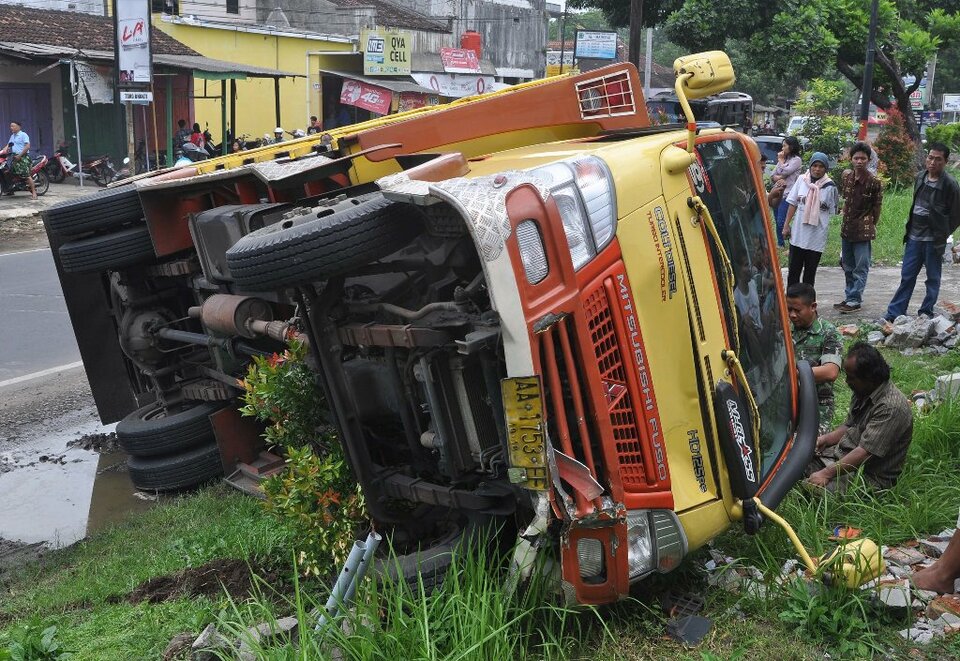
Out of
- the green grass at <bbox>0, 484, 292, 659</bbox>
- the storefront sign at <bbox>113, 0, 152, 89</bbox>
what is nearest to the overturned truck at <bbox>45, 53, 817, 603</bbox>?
the green grass at <bbox>0, 484, 292, 659</bbox>

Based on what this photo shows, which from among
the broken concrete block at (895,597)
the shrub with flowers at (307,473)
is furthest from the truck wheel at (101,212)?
the broken concrete block at (895,597)

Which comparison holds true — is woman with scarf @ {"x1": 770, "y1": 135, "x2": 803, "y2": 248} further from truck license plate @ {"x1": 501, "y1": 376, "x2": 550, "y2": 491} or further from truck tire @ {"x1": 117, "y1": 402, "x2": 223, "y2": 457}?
truck license plate @ {"x1": 501, "y1": 376, "x2": 550, "y2": 491}

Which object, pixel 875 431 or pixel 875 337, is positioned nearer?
pixel 875 431

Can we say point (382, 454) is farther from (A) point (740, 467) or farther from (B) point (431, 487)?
(A) point (740, 467)

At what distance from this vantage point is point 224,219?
4.63 meters

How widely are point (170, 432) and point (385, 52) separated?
97.9ft

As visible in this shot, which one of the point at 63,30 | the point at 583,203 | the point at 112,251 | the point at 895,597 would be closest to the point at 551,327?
the point at 583,203

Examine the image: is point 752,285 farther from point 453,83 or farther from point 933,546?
point 453,83

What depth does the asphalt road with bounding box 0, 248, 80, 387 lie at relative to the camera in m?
8.71

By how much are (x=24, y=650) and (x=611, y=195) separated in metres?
2.51

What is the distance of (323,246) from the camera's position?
3291mm

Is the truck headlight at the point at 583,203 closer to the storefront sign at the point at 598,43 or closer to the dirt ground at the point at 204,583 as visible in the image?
the dirt ground at the point at 204,583

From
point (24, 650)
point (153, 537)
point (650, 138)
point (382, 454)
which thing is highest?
point (650, 138)

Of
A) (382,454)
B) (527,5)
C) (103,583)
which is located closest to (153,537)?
(103,583)
